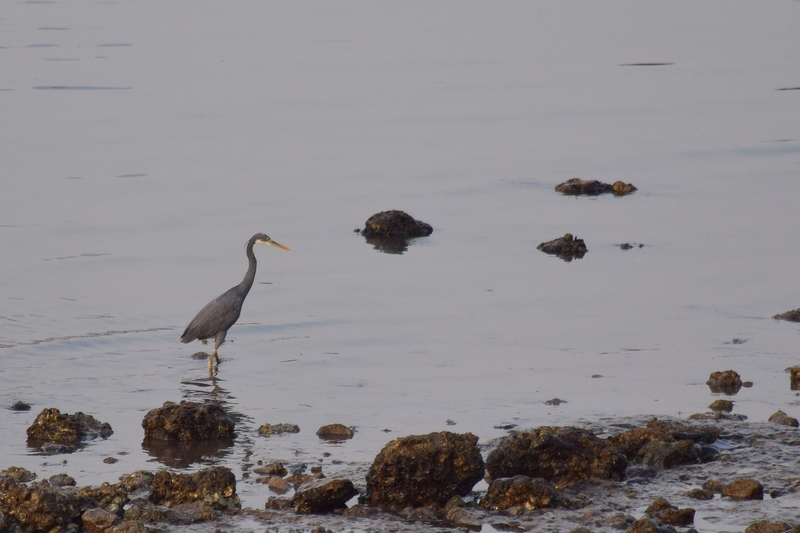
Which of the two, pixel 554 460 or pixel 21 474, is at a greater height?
pixel 554 460

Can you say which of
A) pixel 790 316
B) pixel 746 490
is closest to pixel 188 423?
pixel 746 490

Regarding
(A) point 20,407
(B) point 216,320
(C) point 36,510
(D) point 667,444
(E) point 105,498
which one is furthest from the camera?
(B) point 216,320

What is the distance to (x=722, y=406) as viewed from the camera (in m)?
11.2

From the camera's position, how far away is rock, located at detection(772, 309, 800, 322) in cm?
1416

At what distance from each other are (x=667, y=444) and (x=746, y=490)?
91 cm

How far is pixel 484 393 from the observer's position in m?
12.0

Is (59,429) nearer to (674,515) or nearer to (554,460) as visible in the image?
(554,460)

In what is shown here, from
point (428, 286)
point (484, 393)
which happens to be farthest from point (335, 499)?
point (428, 286)

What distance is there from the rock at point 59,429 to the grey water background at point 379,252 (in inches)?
7.1

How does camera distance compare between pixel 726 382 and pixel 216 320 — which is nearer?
pixel 726 382

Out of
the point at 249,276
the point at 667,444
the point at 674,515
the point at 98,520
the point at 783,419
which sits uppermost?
the point at 249,276

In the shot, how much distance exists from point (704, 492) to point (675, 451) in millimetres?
667

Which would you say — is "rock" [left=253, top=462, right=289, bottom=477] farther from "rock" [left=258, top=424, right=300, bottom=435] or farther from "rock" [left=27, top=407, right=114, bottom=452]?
"rock" [left=27, top=407, right=114, bottom=452]

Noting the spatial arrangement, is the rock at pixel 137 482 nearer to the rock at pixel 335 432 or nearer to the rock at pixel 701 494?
the rock at pixel 335 432
